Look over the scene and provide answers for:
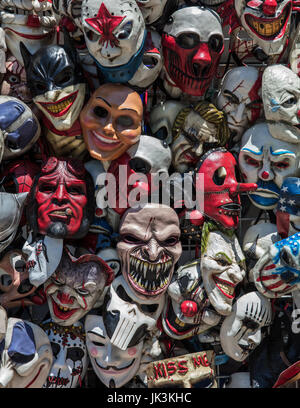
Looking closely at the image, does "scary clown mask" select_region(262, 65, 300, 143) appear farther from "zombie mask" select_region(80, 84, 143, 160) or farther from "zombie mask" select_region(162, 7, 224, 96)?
"zombie mask" select_region(80, 84, 143, 160)

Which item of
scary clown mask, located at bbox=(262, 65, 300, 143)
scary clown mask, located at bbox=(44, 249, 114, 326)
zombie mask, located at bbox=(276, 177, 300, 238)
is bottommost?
scary clown mask, located at bbox=(44, 249, 114, 326)

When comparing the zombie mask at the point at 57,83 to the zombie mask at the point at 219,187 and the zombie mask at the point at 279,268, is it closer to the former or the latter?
the zombie mask at the point at 219,187

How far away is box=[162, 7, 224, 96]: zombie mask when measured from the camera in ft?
5.86

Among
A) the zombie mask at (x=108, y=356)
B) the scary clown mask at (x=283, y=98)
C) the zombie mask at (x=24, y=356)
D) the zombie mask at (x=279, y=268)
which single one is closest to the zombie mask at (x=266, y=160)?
the scary clown mask at (x=283, y=98)

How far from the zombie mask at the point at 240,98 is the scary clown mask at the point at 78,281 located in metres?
0.55

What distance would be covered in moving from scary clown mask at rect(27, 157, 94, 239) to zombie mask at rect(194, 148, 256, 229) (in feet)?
1.06

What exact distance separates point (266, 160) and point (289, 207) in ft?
0.48

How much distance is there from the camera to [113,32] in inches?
66.3

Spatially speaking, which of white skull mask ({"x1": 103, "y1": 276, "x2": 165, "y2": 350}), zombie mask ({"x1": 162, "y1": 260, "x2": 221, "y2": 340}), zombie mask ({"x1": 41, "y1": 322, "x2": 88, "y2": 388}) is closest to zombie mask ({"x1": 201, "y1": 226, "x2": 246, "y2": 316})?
zombie mask ({"x1": 162, "y1": 260, "x2": 221, "y2": 340})

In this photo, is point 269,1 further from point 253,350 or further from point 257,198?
point 253,350

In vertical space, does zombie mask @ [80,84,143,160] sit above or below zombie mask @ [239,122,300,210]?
above

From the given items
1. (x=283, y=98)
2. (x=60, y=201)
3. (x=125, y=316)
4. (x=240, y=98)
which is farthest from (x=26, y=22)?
(x=125, y=316)

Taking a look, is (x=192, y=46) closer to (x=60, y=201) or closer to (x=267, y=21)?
(x=267, y=21)

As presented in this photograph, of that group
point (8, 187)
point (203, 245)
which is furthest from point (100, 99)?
point (203, 245)
